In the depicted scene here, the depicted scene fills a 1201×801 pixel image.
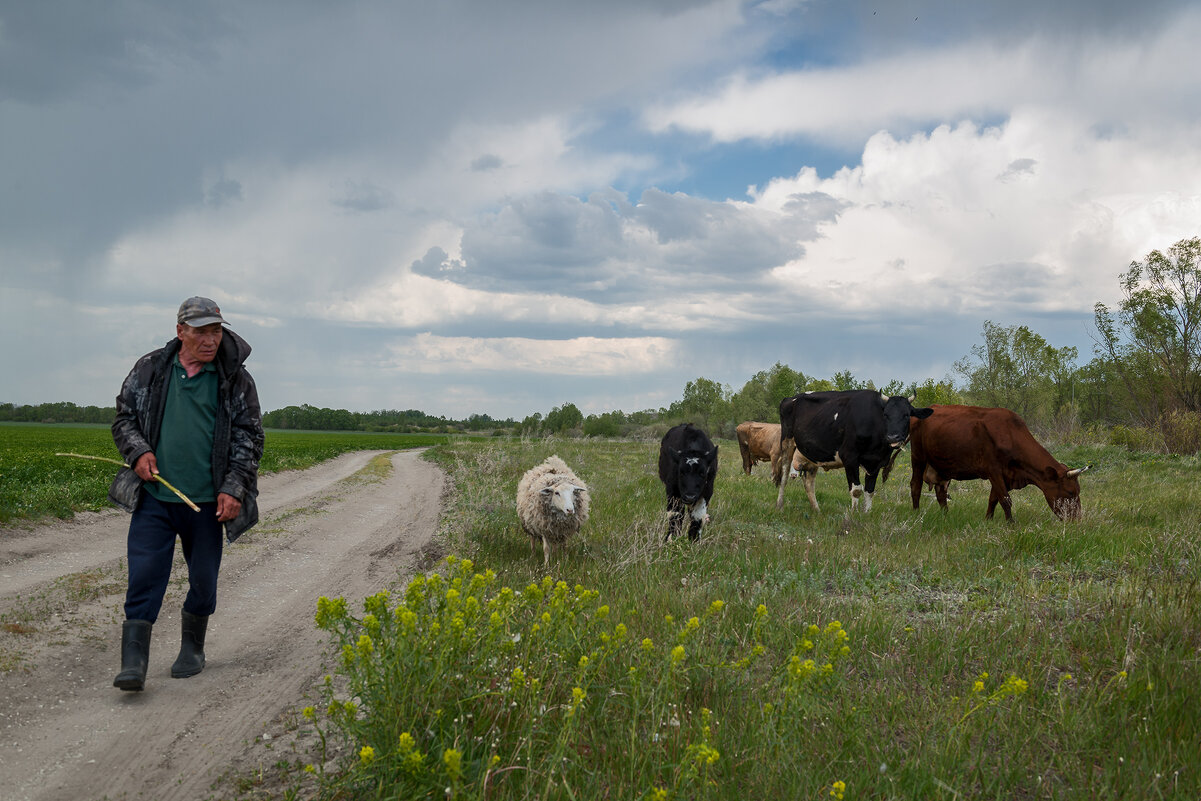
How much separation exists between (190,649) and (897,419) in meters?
12.0

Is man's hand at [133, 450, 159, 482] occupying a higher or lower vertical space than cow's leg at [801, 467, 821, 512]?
higher

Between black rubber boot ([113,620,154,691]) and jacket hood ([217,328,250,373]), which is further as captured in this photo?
jacket hood ([217,328,250,373])

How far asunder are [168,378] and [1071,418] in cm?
5177

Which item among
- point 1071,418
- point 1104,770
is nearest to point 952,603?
point 1104,770

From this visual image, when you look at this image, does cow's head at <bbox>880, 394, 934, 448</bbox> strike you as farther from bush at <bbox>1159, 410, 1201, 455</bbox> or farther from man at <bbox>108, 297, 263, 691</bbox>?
bush at <bbox>1159, 410, 1201, 455</bbox>

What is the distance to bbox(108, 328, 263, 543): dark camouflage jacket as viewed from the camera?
5574mm

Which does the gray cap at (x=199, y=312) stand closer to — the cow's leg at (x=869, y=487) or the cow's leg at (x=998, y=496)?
the cow's leg at (x=869, y=487)

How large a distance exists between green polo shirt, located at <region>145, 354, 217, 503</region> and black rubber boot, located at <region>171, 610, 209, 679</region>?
1.07 meters

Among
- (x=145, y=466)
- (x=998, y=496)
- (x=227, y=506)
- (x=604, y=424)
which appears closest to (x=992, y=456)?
(x=998, y=496)

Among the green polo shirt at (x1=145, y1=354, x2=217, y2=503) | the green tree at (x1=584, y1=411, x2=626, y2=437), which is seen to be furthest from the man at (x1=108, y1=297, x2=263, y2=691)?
the green tree at (x1=584, y1=411, x2=626, y2=437)

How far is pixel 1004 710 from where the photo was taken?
14.7 feet

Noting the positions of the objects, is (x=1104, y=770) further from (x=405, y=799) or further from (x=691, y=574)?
(x=691, y=574)

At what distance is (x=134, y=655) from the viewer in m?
5.34

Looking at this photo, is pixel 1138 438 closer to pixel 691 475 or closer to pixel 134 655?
pixel 691 475
